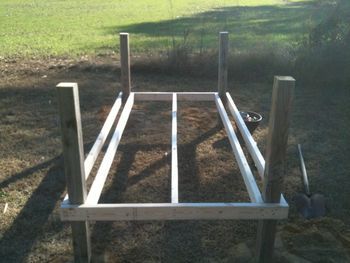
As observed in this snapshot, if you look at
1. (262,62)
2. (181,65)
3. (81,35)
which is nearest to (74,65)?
(181,65)

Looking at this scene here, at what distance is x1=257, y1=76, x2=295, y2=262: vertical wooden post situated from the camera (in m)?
2.42

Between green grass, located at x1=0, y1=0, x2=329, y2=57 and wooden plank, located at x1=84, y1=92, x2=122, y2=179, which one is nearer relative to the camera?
wooden plank, located at x1=84, y1=92, x2=122, y2=179

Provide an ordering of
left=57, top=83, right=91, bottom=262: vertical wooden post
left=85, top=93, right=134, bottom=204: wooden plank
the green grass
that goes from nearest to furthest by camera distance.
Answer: left=57, top=83, right=91, bottom=262: vertical wooden post, left=85, top=93, right=134, bottom=204: wooden plank, the green grass

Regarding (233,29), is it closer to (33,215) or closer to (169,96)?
(169,96)

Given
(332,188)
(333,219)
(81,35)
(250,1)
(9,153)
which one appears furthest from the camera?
(250,1)

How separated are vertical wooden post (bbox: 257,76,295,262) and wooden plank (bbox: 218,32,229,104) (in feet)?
8.55

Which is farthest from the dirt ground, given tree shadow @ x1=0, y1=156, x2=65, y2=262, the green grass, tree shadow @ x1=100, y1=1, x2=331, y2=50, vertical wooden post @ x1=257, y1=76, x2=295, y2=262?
tree shadow @ x1=100, y1=1, x2=331, y2=50

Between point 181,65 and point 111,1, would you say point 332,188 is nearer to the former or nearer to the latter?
A: point 181,65

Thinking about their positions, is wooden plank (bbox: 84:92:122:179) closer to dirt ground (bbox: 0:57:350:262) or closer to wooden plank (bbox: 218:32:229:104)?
dirt ground (bbox: 0:57:350:262)

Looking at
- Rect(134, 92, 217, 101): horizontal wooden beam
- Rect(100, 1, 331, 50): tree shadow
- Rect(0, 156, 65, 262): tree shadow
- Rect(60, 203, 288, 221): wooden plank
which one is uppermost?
Rect(100, 1, 331, 50): tree shadow

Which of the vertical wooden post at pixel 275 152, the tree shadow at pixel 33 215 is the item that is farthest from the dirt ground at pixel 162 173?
the vertical wooden post at pixel 275 152

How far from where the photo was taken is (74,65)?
8.15 metres

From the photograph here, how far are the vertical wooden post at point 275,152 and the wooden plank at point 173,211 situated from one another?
0.09 m

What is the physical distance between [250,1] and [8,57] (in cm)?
1791
